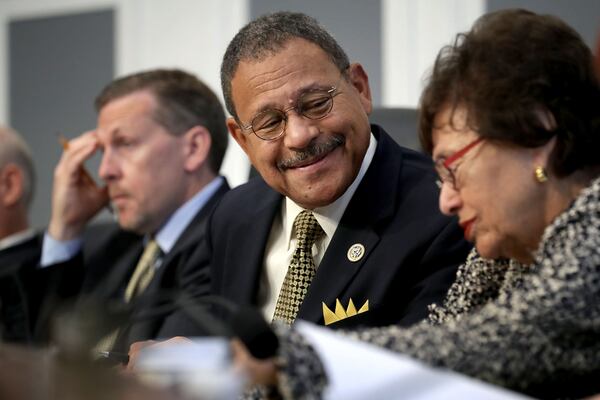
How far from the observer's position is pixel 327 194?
203cm

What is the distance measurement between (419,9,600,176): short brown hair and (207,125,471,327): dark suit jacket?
1.72ft

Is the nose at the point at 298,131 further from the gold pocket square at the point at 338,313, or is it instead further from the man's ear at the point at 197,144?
the man's ear at the point at 197,144

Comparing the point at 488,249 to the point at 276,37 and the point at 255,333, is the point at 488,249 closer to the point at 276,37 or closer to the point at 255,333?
the point at 255,333

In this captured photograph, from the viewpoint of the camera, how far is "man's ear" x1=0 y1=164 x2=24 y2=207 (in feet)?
12.5

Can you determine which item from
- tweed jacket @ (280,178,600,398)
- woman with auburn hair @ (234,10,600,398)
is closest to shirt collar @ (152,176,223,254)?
woman with auburn hair @ (234,10,600,398)

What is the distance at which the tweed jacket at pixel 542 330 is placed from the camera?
1190 millimetres

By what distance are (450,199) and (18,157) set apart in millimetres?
2724

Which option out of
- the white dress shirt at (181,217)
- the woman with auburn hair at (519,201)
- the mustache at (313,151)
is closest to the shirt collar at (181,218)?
the white dress shirt at (181,217)

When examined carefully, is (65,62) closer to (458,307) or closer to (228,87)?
(228,87)

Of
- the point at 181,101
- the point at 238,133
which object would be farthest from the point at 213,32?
the point at 238,133

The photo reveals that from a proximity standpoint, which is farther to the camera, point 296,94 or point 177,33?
point 177,33

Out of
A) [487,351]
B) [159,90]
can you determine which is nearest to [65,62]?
[159,90]

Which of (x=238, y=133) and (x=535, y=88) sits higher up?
(x=535, y=88)

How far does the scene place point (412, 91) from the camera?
3898 mm
